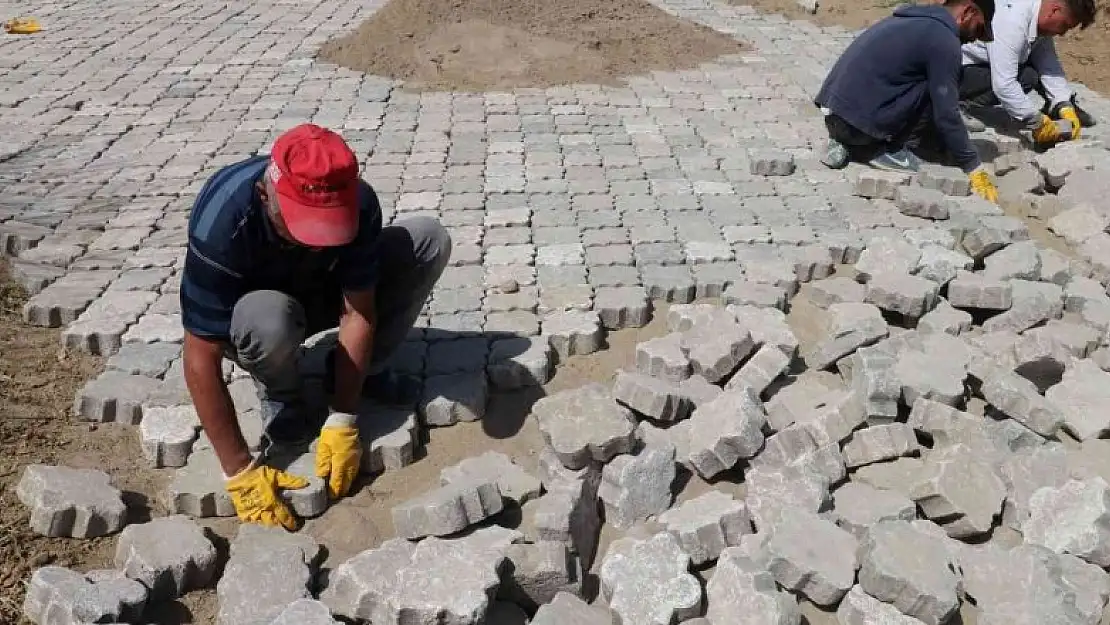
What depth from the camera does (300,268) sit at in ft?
10.9

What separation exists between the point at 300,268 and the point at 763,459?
1.95 meters

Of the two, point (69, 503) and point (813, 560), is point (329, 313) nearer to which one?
point (69, 503)

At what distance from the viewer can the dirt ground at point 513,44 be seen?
8.38 m

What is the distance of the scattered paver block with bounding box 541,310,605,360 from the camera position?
4324 millimetres

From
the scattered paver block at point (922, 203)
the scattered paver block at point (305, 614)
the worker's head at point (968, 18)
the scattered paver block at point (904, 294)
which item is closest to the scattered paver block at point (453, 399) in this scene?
the scattered paver block at point (305, 614)

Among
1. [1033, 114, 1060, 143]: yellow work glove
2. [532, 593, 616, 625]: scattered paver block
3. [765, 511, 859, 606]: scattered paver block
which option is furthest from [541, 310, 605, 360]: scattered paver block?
[1033, 114, 1060, 143]: yellow work glove

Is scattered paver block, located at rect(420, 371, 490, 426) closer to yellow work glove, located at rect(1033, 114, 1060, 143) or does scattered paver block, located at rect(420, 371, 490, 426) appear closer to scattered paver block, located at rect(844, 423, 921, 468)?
scattered paver block, located at rect(844, 423, 921, 468)

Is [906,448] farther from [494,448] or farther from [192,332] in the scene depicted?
[192,332]

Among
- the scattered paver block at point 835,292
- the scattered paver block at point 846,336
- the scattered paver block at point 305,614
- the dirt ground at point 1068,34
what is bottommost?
the dirt ground at point 1068,34

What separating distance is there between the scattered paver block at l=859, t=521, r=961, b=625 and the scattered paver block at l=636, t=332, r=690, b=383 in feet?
3.79

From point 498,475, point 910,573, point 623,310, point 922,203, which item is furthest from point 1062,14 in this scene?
point 498,475

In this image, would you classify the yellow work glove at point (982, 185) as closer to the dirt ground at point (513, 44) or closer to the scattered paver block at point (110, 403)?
the dirt ground at point (513, 44)

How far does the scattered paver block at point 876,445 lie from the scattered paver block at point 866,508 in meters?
0.17

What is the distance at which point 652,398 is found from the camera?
3.71 metres
